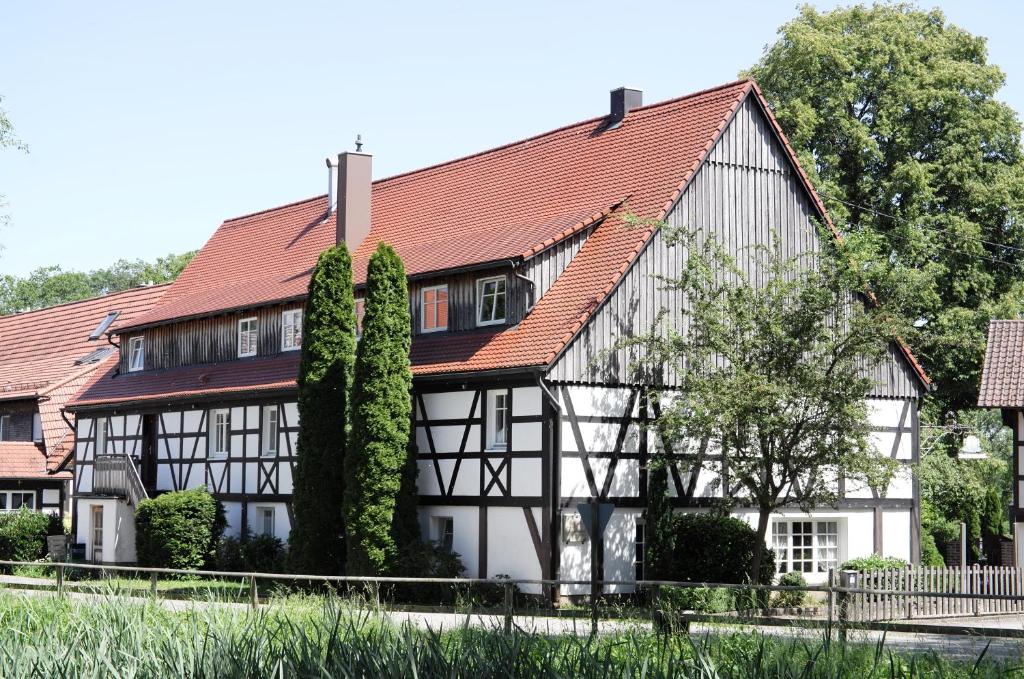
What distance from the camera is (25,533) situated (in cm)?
4006

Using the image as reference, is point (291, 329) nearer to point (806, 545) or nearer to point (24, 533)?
point (24, 533)

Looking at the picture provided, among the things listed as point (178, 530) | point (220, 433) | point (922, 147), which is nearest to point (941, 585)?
point (178, 530)

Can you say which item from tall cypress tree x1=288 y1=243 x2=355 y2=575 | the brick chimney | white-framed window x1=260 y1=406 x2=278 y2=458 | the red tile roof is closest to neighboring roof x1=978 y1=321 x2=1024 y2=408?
the red tile roof

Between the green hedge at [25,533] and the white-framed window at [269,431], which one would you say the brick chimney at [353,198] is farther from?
the green hedge at [25,533]

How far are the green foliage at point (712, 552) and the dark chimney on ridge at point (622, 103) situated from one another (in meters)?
9.90

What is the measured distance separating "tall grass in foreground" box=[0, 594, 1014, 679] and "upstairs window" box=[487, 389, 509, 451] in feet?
53.3

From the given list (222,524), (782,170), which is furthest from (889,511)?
(222,524)

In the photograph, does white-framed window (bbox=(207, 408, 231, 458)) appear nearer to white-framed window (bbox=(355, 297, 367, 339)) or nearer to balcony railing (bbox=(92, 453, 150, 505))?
balcony railing (bbox=(92, 453, 150, 505))

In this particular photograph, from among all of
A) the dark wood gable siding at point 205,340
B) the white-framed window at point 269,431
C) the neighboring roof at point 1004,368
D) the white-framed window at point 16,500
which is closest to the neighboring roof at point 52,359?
the white-framed window at point 16,500

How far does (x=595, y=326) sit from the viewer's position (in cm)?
2694

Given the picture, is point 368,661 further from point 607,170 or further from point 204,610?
point 607,170

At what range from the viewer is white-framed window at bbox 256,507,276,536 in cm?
3359

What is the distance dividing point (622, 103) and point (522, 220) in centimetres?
380

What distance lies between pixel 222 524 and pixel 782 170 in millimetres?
15101
